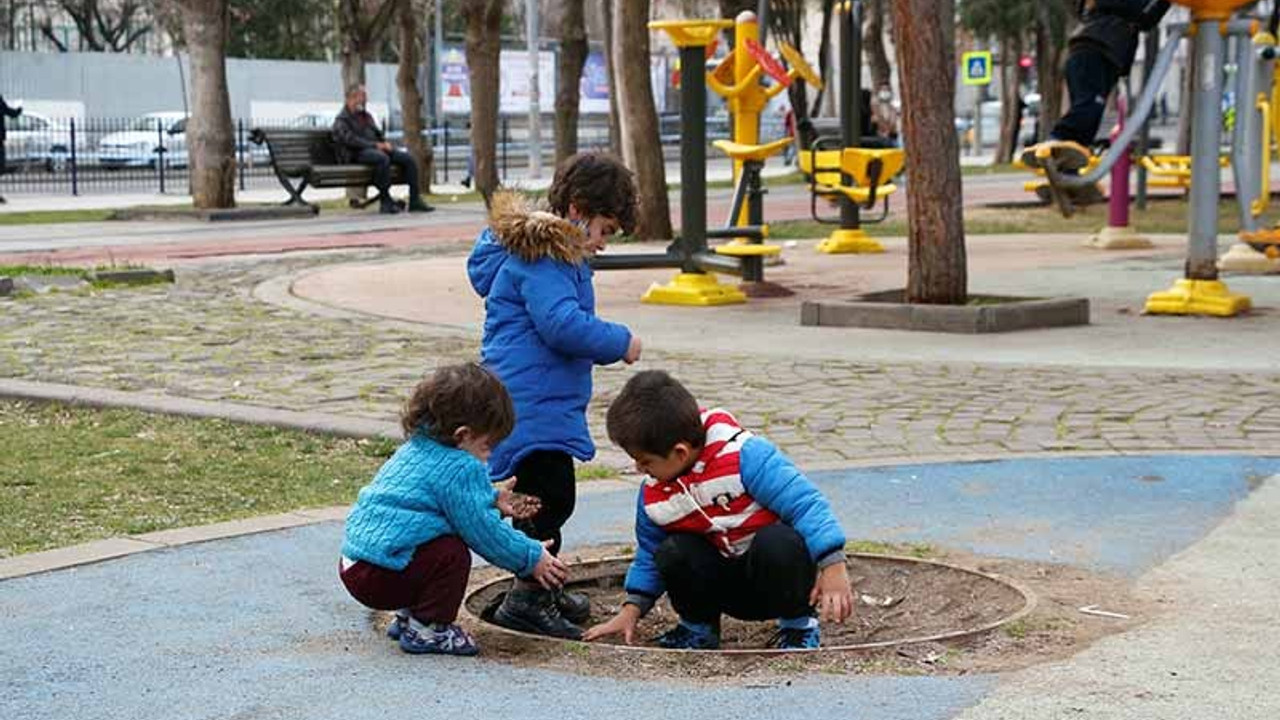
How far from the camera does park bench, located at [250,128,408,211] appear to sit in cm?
2569

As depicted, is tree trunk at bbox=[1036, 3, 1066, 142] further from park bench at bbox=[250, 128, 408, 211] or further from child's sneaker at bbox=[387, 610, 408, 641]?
child's sneaker at bbox=[387, 610, 408, 641]

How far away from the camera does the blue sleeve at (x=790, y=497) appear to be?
15.8 feet

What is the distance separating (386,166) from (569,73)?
3.05m

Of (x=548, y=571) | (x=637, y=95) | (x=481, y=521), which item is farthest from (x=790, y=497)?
(x=637, y=95)

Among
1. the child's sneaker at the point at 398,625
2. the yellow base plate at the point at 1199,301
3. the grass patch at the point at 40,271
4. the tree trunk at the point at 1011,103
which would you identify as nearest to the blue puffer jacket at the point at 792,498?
the child's sneaker at the point at 398,625

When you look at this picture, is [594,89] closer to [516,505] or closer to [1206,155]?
[1206,155]

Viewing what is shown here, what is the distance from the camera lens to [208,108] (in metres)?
24.5

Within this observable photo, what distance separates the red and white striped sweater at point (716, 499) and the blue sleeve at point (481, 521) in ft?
1.23

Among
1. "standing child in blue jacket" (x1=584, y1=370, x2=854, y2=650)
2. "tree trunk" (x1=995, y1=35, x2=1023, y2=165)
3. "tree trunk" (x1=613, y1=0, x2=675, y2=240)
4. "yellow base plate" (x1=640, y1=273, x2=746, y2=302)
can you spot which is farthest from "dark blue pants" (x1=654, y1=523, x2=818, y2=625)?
"tree trunk" (x1=995, y1=35, x2=1023, y2=165)

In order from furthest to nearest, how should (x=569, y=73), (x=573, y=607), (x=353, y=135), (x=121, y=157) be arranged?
(x=121, y=157) → (x=569, y=73) → (x=353, y=135) → (x=573, y=607)

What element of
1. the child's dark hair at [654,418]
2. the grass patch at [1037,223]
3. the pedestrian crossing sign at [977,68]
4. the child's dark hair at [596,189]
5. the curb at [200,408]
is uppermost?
the pedestrian crossing sign at [977,68]

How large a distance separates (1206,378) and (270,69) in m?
47.0

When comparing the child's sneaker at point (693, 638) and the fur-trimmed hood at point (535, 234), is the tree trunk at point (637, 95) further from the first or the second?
the child's sneaker at point (693, 638)

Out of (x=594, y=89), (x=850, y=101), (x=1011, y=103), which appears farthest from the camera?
(x=594, y=89)
